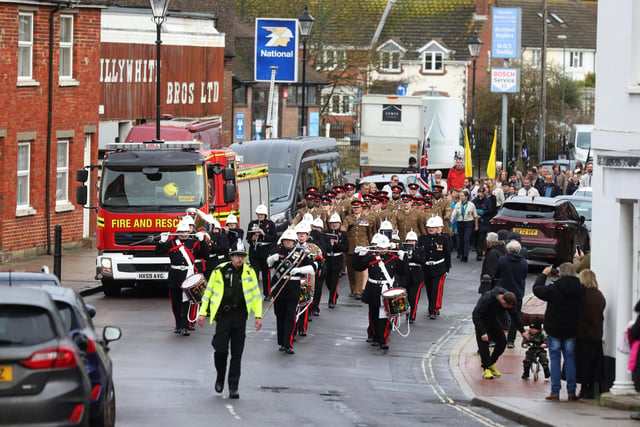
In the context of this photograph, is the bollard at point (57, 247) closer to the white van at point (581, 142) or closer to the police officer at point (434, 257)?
the police officer at point (434, 257)

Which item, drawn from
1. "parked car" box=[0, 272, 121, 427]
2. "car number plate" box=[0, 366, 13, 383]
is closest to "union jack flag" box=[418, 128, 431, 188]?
"parked car" box=[0, 272, 121, 427]

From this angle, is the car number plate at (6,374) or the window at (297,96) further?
the window at (297,96)

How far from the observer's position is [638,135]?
640 inches

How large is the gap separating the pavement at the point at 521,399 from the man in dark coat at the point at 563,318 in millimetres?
315

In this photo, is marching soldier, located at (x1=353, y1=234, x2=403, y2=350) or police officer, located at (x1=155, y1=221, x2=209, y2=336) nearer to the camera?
marching soldier, located at (x1=353, y1=234, x2=403, y2=350)

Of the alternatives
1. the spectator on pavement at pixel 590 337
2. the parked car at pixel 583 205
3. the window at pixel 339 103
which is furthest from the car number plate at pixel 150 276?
the window at pixel 339 103

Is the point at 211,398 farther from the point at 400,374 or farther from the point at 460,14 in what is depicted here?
the point at 460,14

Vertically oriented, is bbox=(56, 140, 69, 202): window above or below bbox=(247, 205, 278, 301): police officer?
above

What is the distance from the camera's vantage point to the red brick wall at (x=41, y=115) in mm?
31078

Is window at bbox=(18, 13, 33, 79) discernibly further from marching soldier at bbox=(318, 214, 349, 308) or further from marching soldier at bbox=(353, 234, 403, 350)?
marching soldier at bbox=(353, 234, 403, 350)

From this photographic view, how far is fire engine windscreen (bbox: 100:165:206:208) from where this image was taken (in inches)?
997

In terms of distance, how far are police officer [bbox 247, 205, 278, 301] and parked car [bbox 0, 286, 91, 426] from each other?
14.3 m

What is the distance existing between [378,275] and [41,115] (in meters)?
14.3

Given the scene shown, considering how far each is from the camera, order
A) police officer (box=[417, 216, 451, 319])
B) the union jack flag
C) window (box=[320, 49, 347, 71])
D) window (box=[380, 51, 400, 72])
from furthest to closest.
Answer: window (box=[380, 51, 400, 72]) → window (box=[320, 49, 347, 71]) → the union jack flag → police officer (box=[417, 216, 451, 319])
